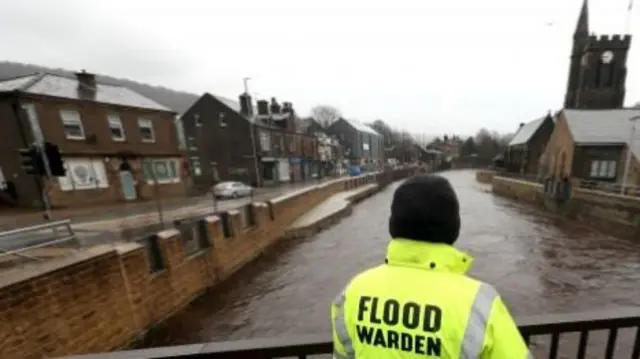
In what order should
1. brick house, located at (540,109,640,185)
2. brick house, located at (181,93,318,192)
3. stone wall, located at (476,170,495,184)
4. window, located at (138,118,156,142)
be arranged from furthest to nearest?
stone wall, located at (476,170,495,184), brick house, located at (181,93,318,192), brick house, located at (540,109,640,185), window, located at (138,118,156,142)

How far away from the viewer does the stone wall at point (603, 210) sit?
1524 cm

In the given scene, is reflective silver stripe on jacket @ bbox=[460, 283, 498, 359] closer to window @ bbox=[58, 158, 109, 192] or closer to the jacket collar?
the jacket collar

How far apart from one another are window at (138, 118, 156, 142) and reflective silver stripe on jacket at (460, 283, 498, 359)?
72.3ft

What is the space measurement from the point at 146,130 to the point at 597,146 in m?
29.6

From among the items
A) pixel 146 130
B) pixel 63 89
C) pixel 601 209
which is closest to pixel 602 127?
pixel 601 209

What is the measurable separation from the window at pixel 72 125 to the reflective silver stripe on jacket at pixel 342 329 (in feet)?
64.2

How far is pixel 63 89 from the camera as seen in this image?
16844 mm

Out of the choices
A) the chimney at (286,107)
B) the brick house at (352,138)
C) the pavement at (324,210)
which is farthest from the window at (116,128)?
the brick house at (352,138)

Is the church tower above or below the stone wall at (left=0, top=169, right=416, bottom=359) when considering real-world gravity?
above

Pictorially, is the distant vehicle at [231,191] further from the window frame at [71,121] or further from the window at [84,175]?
the window frame at [71,121]

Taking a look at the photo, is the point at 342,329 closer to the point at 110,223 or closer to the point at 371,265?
the point at 371,265

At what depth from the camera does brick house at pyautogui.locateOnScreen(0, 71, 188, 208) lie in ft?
50.1

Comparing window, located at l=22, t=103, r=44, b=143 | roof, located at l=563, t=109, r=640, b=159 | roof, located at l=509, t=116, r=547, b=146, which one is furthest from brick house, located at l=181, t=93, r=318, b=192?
roof, located at l=509, t=116, r=547, b=146

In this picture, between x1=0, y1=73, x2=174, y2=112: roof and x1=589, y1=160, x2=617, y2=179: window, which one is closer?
x1=0, y1=73, x2=174, y2=112: roof
